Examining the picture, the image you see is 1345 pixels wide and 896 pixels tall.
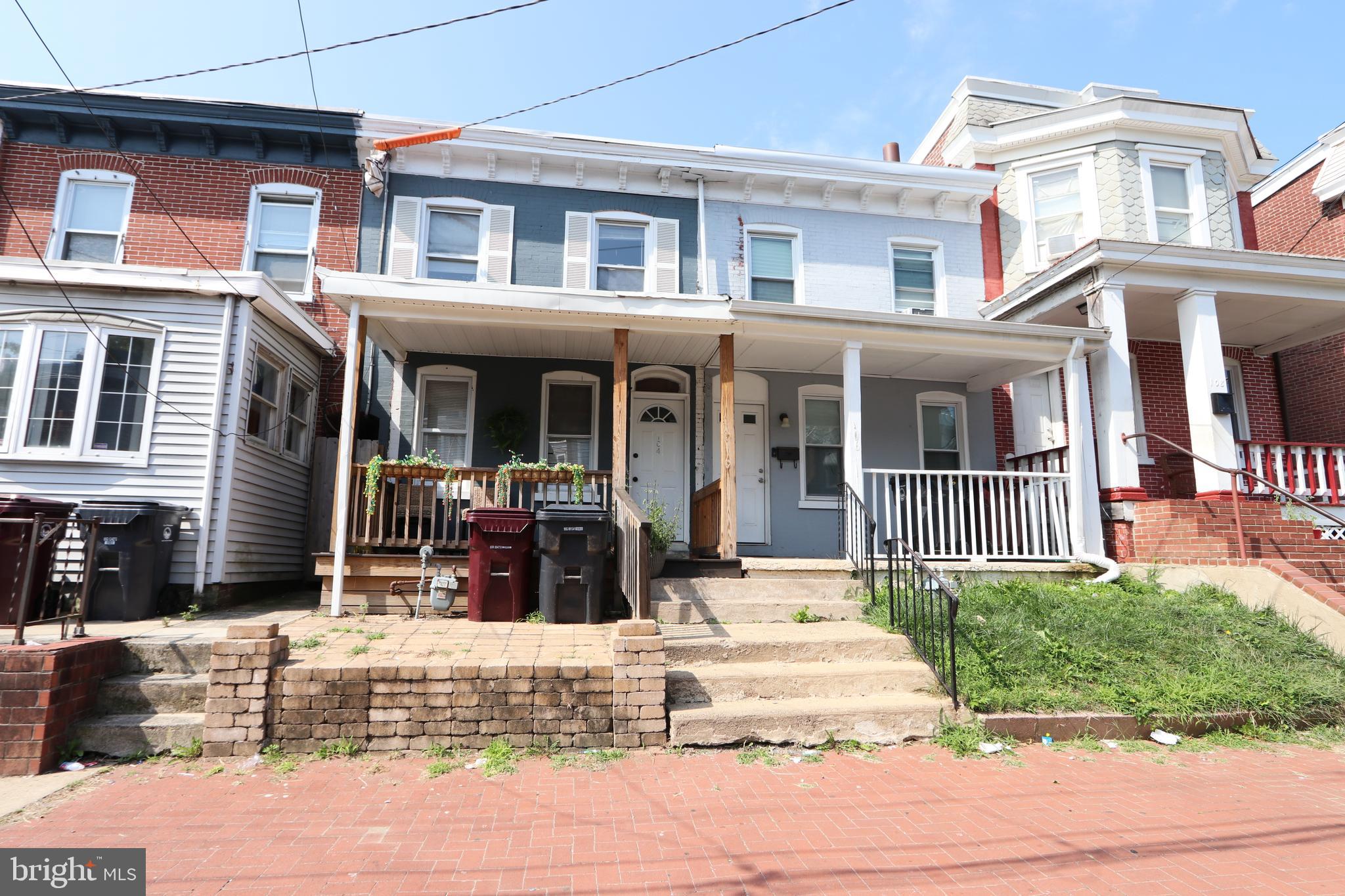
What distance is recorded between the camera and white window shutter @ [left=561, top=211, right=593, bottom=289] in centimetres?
1025

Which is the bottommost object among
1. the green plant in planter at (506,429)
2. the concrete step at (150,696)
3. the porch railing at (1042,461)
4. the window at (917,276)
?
the concrete step at (150,696)

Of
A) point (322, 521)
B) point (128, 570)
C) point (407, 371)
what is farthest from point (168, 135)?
point (128, 570)

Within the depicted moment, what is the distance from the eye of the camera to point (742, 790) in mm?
4004

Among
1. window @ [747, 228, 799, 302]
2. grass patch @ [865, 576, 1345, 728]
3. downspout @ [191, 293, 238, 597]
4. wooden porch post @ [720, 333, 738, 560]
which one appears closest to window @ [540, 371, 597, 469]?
wooden porch post @ [720, 333, 738, 560]

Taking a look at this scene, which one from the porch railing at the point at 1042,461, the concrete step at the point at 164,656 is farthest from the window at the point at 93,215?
the porch railing at the point at 1042,461

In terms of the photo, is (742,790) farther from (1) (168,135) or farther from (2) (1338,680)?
(1) (168,135)

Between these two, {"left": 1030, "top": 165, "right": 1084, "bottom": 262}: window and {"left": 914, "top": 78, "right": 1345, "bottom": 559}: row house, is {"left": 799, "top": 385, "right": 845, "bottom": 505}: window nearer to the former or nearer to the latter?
{"left": 914, "top": 78, "right": 1345, "bottom": 559}: row house

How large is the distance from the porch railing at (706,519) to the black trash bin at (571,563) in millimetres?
1750

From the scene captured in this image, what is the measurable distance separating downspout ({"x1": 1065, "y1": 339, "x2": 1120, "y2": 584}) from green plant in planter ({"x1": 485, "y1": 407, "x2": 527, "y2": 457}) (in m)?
7.09

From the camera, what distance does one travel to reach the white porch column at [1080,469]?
8.28 meters

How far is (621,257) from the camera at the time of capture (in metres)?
10.6

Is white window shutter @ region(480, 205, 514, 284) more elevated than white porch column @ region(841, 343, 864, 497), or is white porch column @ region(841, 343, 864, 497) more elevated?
white window shutter @ region(480, 205, 514, 284)

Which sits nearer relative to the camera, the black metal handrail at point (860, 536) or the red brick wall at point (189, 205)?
the black metal handrail at point (860, 536)

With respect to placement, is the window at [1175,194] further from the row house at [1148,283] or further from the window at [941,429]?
the window at [941,429]
